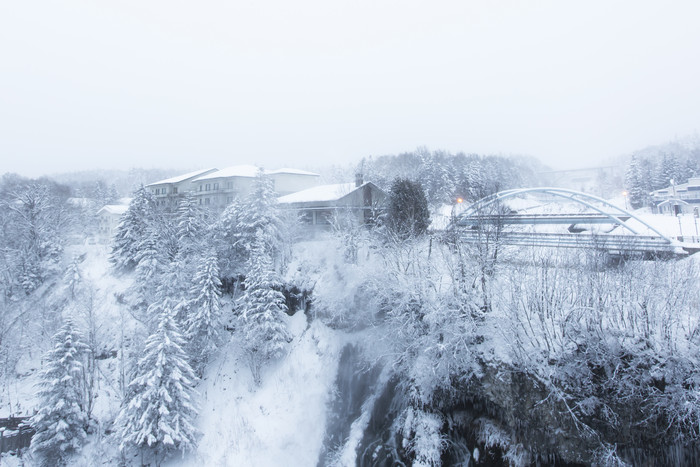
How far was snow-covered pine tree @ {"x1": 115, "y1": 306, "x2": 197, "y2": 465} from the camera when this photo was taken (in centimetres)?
1783

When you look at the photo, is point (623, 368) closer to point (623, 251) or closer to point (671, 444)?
point (671, 444)

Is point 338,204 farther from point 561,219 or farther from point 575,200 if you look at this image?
point 575,200

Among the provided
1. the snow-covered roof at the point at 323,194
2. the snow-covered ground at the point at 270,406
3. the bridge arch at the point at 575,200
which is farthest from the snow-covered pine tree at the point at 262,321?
the snow-covered roof at the point at 323,194

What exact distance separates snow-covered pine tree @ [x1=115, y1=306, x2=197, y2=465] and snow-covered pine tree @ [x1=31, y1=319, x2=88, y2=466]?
2.64 m

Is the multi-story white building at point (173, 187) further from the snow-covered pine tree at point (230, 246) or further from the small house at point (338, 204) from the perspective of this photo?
the snow-covered pine tree at point (230, 246)

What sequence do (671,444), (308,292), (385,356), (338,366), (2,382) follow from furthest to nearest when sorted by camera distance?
(308,292) → (2,382) → (338,366) → (385,356) → (671,444)

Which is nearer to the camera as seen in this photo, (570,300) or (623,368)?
(623,368)

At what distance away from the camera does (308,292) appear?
26.5 metres

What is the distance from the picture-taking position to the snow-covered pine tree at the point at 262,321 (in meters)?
22.5

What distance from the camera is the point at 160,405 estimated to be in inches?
715

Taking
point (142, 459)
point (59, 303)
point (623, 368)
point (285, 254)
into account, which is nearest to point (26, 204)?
point (59, 303)

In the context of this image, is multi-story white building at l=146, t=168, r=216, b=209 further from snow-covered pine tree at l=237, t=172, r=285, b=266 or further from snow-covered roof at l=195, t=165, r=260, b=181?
snow-covered pine tree at l=237, t=172, r=285, b=266

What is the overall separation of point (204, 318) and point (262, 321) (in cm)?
384

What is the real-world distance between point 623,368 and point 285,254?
2275cm
